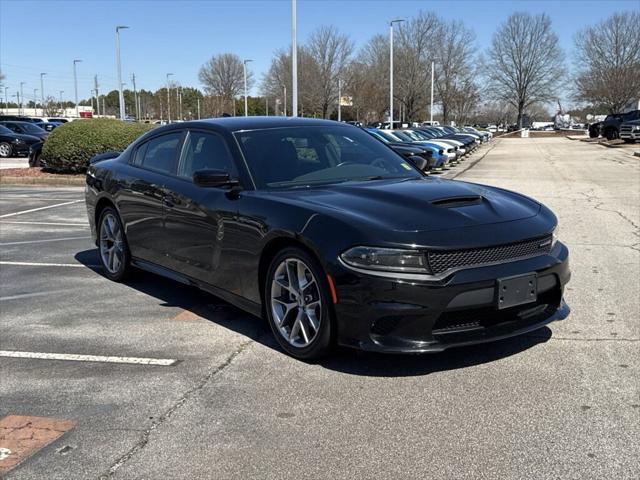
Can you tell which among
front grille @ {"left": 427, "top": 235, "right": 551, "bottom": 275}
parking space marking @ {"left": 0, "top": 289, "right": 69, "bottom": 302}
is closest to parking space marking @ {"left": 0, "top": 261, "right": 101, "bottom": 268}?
parking space marking @ {"left": 0, "top": 289, "right": 69, "bottom": 302}

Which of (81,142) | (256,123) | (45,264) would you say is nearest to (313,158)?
(256,123)

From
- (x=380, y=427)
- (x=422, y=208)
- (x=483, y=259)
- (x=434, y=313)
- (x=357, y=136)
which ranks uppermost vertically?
(x=357, y=136)

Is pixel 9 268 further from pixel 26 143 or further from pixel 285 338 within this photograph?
pixel 26 143

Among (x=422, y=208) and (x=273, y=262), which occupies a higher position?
(x=422, y=208)

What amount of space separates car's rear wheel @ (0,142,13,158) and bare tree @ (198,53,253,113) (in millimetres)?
53912

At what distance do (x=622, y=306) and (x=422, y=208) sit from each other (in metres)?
2.43

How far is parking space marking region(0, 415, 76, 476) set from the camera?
118 inches

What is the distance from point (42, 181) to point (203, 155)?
13.3m

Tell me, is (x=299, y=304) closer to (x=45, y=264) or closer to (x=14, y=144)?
(x=45, y=264)

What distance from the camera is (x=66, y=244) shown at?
839 centimetres

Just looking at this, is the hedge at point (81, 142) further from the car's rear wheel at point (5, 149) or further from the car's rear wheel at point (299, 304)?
the car's rear wheel at point (299, 304)

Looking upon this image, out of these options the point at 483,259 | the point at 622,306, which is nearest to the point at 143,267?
the point at 483,259

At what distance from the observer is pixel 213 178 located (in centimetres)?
445

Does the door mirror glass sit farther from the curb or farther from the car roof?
the curb
